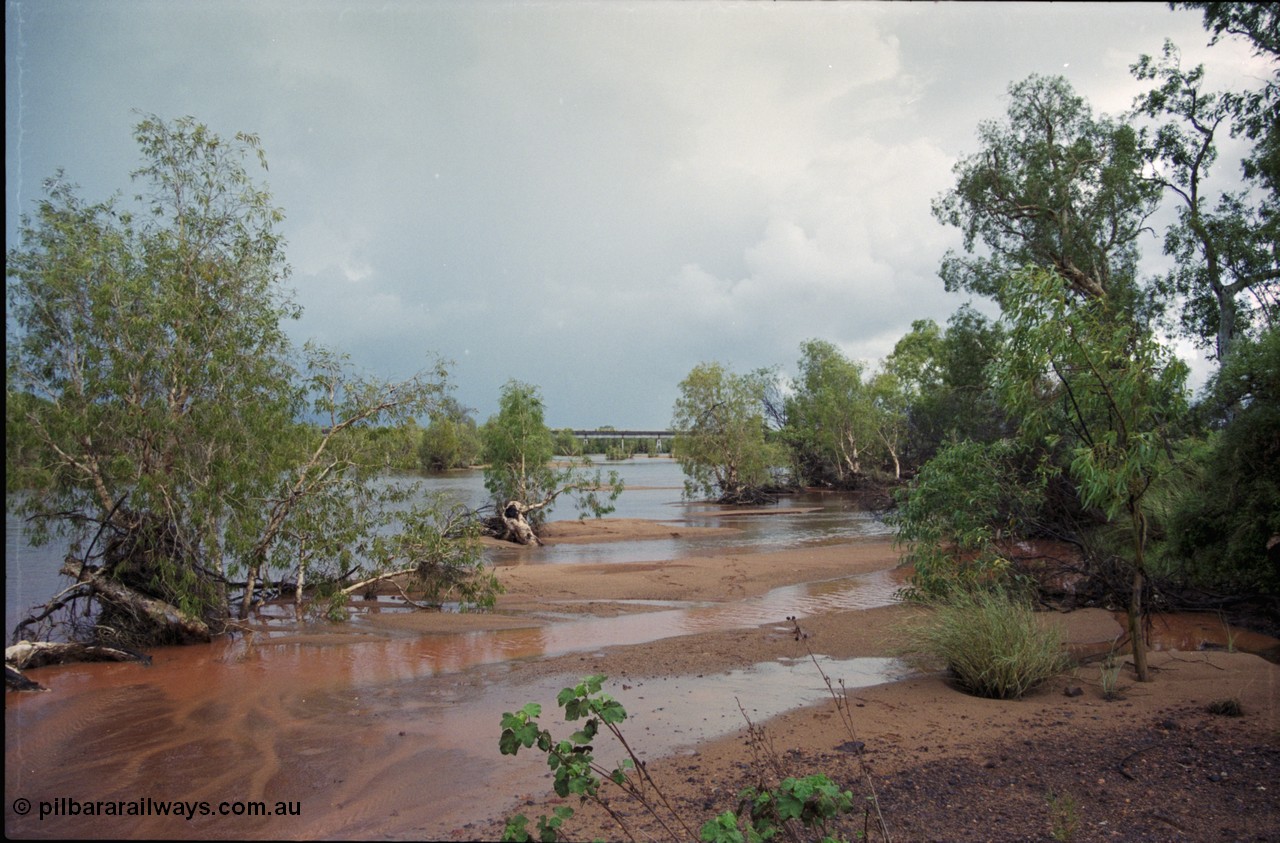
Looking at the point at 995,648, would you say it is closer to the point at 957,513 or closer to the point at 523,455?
the point at 957,513

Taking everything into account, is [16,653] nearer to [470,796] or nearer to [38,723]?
[38,723]

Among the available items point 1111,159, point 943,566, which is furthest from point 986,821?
point 1111,159

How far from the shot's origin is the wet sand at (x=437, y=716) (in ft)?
17.7

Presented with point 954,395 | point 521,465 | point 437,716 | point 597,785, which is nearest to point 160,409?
point 437,716

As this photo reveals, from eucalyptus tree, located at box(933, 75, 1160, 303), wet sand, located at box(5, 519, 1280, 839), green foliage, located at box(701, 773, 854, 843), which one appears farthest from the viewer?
eucalyptus tree, located at box(933, 75, 1160, 303)

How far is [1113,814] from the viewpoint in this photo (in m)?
4.85

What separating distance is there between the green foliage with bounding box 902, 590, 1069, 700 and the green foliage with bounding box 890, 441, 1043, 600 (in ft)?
5.57

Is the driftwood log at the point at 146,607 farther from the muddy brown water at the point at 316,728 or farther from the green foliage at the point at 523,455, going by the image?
the green foliage at the point at 523,455

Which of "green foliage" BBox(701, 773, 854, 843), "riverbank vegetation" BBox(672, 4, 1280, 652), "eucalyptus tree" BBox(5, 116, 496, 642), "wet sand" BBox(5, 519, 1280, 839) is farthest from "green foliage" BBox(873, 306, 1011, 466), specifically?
"eucalyptus tree" BBox(5, 116, 496, 642)

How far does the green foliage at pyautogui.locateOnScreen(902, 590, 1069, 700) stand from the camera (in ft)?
24.5

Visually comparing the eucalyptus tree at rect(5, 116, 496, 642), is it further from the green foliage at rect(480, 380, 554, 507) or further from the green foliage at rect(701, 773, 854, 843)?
the green foliage at rect(480, 380, 554, 507)

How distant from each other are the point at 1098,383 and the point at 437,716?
23.0 ft

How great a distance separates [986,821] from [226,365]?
395 inches

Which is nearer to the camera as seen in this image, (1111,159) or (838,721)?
(838,721)
